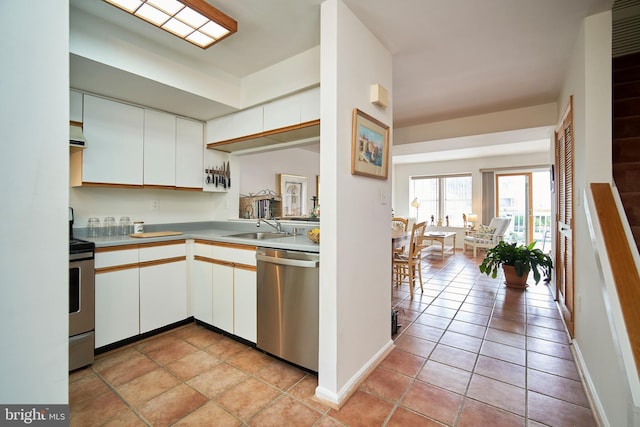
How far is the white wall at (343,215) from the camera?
1.73 m

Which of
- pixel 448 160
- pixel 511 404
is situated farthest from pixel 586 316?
pixel 448 160

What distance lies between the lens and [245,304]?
238cm

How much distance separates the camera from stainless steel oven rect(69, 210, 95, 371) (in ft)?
6.63

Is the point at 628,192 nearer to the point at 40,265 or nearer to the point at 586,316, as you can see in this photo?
the point at 586,316

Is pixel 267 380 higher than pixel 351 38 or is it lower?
lower

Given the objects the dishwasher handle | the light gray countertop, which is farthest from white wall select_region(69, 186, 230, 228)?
the dishwasher handle

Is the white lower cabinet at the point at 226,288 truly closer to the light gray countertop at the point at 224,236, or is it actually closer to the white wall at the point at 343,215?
the light gray countertop at the point at 224,236

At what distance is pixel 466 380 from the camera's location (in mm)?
1963

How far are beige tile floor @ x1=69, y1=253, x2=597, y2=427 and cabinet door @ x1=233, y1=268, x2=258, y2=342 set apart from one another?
158 mm

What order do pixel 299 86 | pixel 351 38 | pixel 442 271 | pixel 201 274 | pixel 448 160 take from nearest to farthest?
1. pixel 351 38
2. pixel 299 86
3. pixel 201 274
4. pixel 442 271
5. pixel 448 160

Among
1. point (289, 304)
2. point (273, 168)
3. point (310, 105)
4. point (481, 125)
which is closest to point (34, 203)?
point (289, 304)

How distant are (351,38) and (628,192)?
7.99 feet

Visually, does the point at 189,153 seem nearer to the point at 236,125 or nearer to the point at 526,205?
the point at 236,125

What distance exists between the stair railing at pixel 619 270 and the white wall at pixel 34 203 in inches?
80.1
